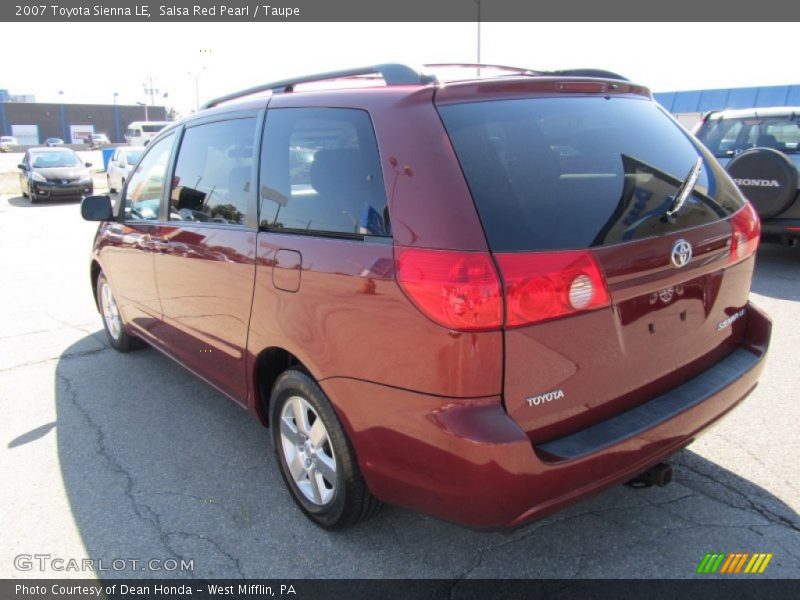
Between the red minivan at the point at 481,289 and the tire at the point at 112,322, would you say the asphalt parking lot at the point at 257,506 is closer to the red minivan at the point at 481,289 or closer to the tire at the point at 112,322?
the red minivan at the point at 481,289

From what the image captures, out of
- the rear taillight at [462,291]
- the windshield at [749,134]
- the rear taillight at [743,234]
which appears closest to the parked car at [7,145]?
the windshield at [749,134]

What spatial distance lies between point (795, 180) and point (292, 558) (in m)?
6.68

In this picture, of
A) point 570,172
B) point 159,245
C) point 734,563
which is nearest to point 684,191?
point 570,172

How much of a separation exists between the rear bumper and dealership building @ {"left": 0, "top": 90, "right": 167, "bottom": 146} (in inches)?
3599

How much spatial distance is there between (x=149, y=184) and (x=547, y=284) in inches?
127

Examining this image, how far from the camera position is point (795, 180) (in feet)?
21.7

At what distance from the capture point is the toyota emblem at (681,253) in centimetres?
227

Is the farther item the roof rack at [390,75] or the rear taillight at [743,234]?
the rear taillight at [743,234]

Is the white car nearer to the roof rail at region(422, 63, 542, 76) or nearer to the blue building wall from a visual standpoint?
the roof rail at region(422, 63, 542, 76)

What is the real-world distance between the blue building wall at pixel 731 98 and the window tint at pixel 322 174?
2767 centimetres

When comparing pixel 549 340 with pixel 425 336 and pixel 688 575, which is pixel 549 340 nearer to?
pixel 425 336

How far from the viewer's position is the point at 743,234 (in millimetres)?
2680

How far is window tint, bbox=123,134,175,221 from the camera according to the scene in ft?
13.1

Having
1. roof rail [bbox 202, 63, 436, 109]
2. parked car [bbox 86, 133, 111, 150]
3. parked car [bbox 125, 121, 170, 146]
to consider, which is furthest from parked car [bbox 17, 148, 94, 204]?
parked car [bbox 86, 133, 111, 150]
